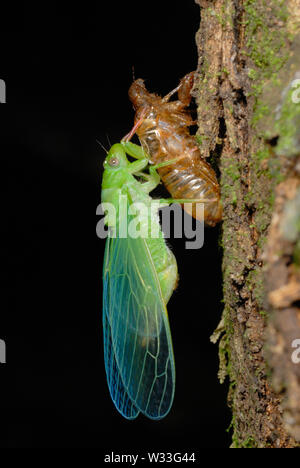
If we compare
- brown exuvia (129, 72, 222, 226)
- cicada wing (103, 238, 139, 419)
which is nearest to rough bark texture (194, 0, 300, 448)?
brown exuvia (129, 72, 222, 226)

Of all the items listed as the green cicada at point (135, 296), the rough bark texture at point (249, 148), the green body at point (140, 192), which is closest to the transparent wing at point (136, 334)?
the green cicada at point (135, 296)

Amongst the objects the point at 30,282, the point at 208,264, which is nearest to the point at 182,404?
the point at 208,264

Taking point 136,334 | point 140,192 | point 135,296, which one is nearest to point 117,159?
point 140,192

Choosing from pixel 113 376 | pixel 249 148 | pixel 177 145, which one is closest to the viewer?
pixel 249 148

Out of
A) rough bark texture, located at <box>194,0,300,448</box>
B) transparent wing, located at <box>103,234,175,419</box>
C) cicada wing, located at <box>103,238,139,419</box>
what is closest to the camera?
rough bark texture, located at <box>194,0,300,448</box>

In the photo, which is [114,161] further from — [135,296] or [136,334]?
[136,334]

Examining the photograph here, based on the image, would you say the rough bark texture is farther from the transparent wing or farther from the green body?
the green body
